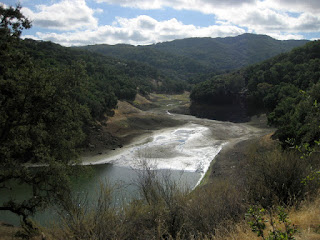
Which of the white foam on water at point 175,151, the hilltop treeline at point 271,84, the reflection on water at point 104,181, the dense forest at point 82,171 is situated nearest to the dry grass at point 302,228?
the dense forest at point 82,171

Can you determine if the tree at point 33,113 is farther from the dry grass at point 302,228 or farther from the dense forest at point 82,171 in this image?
the dry grass at point 302,228

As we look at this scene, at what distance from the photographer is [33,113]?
531 inches

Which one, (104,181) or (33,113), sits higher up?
(33,113)

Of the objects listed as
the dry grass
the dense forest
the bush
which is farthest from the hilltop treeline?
the dry grass

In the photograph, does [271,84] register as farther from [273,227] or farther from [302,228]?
[273,227]

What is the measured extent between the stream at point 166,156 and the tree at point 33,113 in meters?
6.16

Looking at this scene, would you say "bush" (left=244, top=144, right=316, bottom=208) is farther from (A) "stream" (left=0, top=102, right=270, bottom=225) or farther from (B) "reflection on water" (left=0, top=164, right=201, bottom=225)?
(A) "stream" (left=0, top=102, right=270, bottom=225)

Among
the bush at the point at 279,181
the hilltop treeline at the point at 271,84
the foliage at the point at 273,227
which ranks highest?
the hilltop treeline at the point at 271,84

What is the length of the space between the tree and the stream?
20.2 feet

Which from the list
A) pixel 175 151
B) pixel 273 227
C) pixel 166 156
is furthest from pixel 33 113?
pixel 175 151

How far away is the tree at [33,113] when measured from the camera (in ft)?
42.3

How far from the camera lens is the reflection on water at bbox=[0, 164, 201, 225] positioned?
18.8 meters

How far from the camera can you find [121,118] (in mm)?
58156

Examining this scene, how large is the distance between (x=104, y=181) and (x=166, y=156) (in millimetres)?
12144
